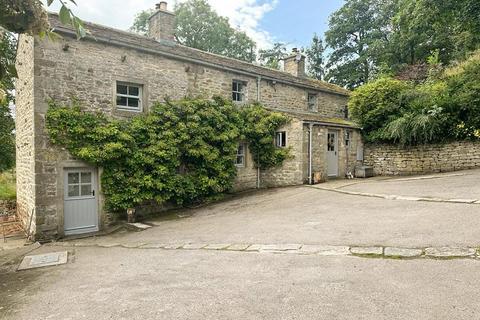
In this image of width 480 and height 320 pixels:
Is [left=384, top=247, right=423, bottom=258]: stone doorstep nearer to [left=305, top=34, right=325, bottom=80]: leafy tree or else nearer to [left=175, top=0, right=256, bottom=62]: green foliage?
[left=175, top=0, right=256, bottom=62]: green foliage

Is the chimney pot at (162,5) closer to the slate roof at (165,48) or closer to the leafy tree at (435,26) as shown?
the slate roof at (165,48)

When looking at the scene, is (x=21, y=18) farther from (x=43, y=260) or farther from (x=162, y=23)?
(x=162, y=23)

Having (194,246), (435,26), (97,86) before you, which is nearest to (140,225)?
(194,246)

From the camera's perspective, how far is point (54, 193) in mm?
10242

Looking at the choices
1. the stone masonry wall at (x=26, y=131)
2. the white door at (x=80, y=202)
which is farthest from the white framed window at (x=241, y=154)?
the stone masonry wall at (x=26, y=131)

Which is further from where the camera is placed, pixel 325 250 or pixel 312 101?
pixel 312 101

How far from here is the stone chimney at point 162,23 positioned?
14086mm

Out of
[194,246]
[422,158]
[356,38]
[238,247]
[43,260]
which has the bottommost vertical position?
[43,260]

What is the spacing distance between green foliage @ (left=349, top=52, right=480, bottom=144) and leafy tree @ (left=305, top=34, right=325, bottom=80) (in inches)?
870

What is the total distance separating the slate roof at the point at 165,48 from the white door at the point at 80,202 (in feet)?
15.4

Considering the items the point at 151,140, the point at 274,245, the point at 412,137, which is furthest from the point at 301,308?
the point at 412,137

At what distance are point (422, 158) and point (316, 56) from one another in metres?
27.1

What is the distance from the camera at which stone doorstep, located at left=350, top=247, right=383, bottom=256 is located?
17.4 ft

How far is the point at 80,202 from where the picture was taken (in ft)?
35.5
